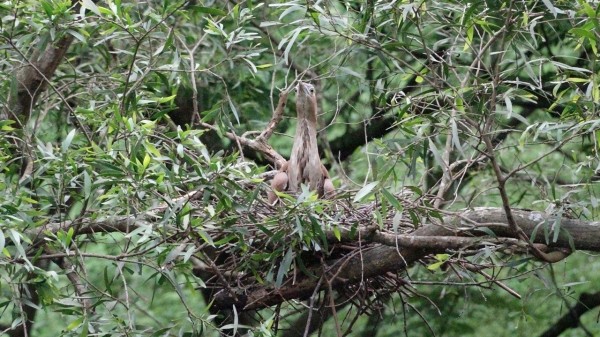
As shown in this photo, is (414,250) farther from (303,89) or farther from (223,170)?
→ (303,89)

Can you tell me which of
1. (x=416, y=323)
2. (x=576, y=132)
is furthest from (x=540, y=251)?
(x=416, y=323)

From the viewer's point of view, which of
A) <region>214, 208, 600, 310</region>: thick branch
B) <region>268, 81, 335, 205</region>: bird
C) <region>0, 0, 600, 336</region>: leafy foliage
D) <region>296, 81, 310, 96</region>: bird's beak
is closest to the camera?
<region>0, 0, 600, 336</region>: leafy foliage

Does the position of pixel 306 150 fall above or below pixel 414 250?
below

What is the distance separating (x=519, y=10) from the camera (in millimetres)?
4527

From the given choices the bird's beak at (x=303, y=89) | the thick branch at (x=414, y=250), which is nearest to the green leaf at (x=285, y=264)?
the thick branch at (x=414, y=250)

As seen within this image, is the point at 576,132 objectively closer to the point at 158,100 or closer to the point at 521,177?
the point at 158,100

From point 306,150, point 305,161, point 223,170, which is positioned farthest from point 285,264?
point 306,150

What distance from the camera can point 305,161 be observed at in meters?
6.49

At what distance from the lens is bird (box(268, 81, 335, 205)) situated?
6363 mm

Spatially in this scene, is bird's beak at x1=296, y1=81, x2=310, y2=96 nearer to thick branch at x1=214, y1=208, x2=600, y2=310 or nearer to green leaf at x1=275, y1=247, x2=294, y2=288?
thick branch at x1=214, y1=208, x2=600, y2=310

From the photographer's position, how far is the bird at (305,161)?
6.36 meters

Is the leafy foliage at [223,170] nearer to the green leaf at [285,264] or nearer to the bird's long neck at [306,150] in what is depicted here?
the green leaf at [285,264]

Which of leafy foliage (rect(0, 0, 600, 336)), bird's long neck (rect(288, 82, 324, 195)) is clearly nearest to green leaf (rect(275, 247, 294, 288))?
leafy foliage (rect(0, 0, 600, 336))

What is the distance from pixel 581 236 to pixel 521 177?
3.38 metres
